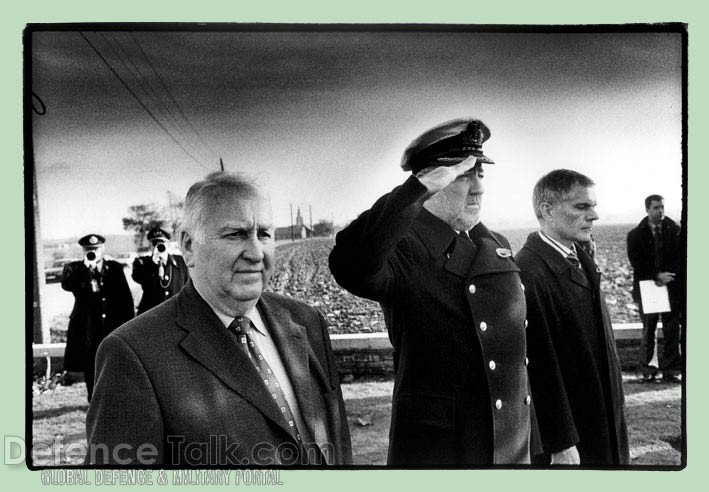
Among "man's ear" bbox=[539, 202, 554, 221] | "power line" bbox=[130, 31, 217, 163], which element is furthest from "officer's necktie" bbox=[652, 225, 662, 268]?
"power line" bbox=[130, 31, 217, 163]

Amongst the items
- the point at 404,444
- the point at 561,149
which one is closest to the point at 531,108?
the point at 561,149

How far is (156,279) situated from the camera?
4.69 metres

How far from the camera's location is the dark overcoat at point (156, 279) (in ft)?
15.2

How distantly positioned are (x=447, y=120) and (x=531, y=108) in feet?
1.48

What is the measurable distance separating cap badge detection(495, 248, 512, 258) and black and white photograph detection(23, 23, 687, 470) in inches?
0.8

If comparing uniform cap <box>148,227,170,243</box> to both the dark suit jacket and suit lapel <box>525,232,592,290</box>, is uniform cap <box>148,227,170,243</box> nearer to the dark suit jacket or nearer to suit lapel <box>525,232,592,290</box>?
the dark suit jacket

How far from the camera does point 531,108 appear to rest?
4.83m

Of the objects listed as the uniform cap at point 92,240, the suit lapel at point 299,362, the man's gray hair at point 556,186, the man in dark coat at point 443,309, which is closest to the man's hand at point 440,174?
the man in dark coat at point 443,309

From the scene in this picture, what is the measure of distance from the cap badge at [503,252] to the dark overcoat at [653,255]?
0.65 metres

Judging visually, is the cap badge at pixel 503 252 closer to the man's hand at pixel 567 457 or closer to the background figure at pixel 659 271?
the background figure at pixel 659 271

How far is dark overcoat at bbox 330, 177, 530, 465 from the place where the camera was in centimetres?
459

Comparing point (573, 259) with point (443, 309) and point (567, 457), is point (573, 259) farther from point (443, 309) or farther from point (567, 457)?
point (567, 457)

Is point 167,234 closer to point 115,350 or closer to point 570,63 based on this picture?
point 115,350

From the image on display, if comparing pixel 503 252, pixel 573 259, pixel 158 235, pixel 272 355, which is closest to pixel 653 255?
pixel 573 259
